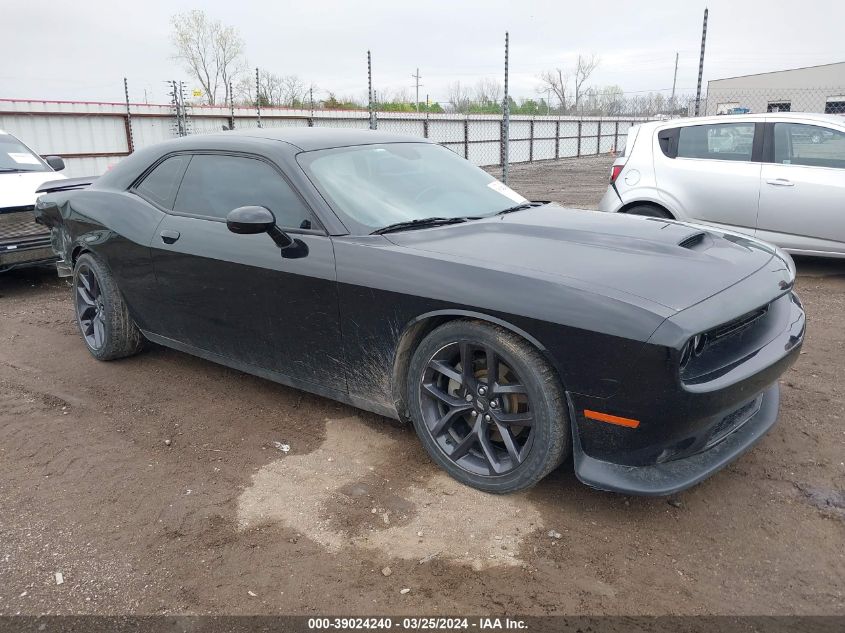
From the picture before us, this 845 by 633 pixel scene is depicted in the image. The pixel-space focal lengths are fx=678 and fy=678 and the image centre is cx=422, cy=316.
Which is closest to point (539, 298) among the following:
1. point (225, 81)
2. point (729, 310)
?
point (729, 310)

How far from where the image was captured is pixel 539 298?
103 inches

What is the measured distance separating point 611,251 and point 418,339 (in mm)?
946

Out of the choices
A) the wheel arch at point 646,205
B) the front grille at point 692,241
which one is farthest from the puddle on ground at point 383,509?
the wheel arch at point 646,205

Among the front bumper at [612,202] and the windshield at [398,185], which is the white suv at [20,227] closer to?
the windshield at [398,185]

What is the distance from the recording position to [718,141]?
678 centimetres

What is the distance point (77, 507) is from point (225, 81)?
45.4 metres

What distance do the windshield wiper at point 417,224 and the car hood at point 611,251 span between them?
7 cm

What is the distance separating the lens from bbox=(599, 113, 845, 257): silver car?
20.7 ft

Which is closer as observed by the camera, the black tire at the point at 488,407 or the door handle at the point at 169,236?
the black tire at the point at 488,407

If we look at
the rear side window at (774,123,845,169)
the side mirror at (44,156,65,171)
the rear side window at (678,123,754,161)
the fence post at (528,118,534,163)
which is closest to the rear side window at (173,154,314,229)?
the rear side window at (678,123,754,161)

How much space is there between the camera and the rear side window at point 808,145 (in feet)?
20.6

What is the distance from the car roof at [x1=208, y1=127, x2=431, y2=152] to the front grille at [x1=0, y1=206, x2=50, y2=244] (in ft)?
13.0

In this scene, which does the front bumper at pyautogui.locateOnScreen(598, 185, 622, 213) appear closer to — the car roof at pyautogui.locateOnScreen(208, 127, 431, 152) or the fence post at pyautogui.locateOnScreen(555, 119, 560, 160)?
the car roof at pyautogui.locateOnScreen(208, 127, 431, 152)

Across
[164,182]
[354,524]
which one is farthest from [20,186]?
[354,524]
